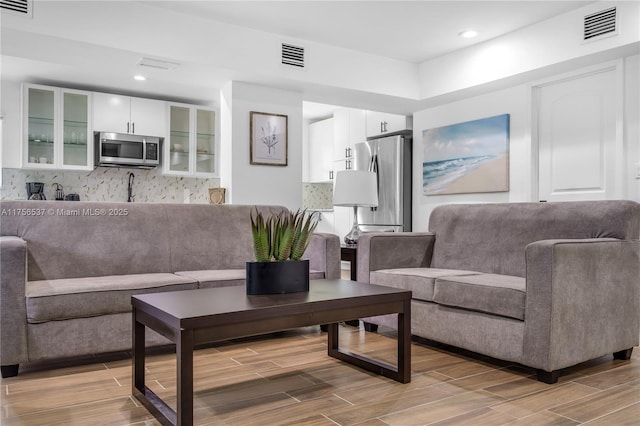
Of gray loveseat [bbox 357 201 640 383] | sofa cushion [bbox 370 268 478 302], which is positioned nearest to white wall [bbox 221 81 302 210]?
gray loveseat [bbox 357 201 640 383]

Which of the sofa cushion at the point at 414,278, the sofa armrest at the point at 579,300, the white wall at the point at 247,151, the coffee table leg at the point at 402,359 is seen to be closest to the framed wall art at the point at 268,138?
the white wall at the point at 247,151

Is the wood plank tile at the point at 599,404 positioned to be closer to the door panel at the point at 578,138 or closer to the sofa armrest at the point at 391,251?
the sofa armrest at the point at 391,251

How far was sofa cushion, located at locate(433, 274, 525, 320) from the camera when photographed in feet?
7.67

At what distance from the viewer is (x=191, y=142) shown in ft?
21.2

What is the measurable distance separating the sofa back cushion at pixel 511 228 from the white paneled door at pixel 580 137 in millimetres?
1611

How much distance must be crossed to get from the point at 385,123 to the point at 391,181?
0.92m

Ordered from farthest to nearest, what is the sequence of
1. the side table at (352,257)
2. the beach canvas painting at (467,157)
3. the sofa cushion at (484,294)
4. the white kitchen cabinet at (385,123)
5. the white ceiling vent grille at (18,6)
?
→ the white kitchen cabinet at (385,123)
the beach canvas painting at (467,157)
the side table at (352,257)
the white ceiling vent grille at (18,6)
the sofa cushion at (484,294)

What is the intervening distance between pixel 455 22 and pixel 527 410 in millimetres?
3413

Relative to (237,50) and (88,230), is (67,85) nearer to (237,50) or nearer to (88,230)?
(237,50)

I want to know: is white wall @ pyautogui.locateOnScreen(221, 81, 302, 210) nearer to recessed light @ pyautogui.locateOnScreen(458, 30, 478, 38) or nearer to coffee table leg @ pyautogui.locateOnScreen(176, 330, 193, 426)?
recessed light @ pyautogui.locateOnScreen(458, 30, 478, 38)

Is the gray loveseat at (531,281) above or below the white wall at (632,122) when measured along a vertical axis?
below

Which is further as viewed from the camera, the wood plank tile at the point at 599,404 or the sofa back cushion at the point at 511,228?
the sofa back cushion at the point at 511,228

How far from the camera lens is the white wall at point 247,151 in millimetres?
4789

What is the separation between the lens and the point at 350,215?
7.04 m
